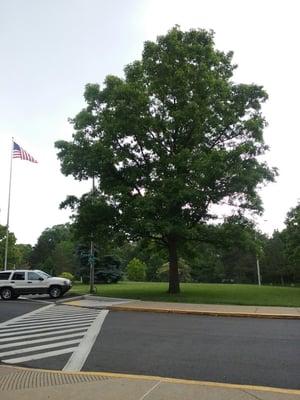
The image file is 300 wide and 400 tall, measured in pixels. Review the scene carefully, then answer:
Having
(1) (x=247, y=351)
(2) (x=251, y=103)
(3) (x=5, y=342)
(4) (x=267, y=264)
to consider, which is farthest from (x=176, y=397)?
(4) (x=267, y=264)

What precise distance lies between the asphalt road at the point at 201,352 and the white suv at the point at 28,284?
14.9 m

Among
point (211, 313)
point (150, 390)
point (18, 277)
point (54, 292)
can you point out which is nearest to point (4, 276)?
point (18, 277)

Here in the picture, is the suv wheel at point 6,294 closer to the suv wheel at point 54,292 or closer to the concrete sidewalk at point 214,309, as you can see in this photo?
the suv wheel at point 54,292

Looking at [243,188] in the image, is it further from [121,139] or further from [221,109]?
[121,139]

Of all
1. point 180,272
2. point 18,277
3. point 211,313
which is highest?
point 180,272

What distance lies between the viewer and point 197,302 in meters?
24.5

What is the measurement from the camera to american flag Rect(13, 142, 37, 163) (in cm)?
4204

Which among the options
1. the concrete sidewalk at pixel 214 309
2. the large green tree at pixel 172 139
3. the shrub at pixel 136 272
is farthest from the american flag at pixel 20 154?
the shrub at pixel 136 272

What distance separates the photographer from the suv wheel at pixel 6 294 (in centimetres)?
3080

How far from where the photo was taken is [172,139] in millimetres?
29859

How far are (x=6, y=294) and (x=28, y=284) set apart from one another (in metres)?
1.39

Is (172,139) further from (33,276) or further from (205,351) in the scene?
(205,351)

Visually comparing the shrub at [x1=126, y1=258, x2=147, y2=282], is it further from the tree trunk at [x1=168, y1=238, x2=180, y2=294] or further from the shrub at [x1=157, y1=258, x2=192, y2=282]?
the tree trunk at [x1=168, y1=238, x2=180, y2=294]

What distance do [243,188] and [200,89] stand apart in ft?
19.9
